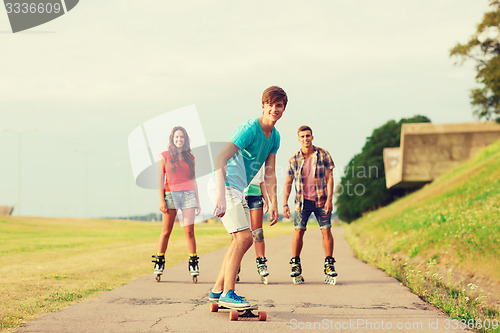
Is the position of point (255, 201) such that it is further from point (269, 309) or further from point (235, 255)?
point (235, 255)

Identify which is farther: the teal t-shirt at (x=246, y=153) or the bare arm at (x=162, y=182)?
the bare arm at (x=162, y=182)

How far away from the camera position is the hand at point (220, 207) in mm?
5172

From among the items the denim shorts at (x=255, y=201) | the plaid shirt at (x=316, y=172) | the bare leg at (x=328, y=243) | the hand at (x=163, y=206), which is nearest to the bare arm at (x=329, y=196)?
the plaid shirt at (x=316, y=172)

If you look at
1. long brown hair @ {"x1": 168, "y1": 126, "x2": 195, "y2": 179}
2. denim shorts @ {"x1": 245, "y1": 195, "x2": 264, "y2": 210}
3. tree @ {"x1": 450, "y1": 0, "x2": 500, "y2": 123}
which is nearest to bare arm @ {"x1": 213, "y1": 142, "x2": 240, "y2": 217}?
denim shorts @ {"x1": 245, "y1": 195, "x2": 264, "y2": 210}

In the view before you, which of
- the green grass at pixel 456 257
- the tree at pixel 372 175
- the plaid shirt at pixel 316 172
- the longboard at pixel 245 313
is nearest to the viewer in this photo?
the longboard at pixel 245 313

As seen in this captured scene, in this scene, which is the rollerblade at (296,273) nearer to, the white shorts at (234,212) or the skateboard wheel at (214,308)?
the skateboard wheel at (214,308)

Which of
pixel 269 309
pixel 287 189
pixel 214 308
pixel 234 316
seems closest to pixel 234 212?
pixel 234 316

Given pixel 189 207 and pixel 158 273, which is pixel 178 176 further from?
pixel 158 273

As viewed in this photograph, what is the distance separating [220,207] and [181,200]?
3.27 m

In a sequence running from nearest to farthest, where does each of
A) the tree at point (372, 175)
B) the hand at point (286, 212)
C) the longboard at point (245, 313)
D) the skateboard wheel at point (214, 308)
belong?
the longboard at point (245, 313) → the skateboard wheel at point (214, 308) → the hand at point (286, 212) → the tree at point (372, 175)

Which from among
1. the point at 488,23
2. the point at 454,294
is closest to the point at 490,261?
the point at 454,294

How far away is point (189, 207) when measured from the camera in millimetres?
8336

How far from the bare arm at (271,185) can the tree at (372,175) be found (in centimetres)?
5211

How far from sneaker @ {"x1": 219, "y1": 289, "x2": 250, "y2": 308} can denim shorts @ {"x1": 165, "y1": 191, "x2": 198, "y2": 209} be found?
3.10m
